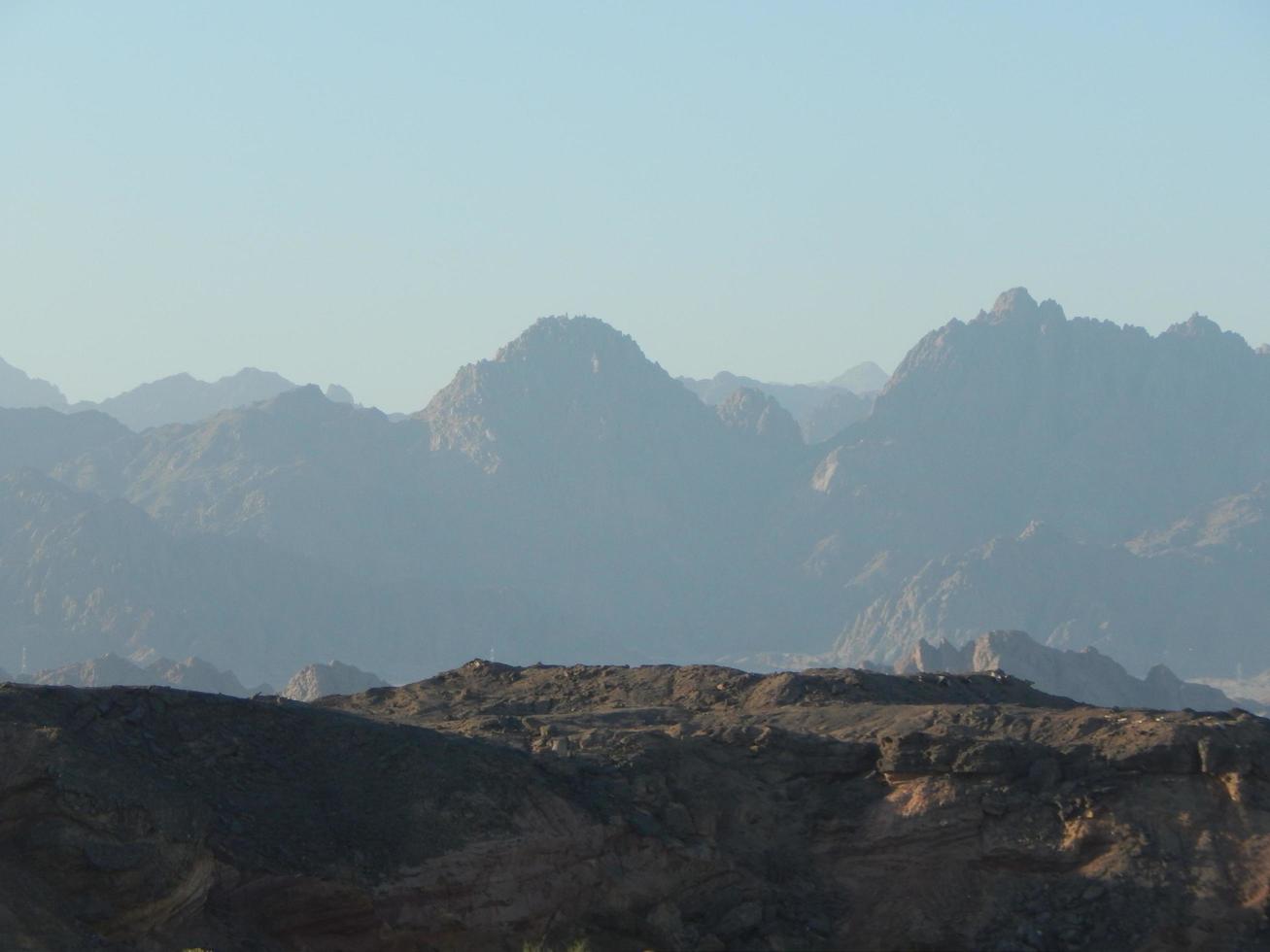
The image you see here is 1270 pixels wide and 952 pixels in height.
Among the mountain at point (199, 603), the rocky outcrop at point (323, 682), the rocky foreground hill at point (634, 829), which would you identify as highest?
the mountain at point (199, 603)

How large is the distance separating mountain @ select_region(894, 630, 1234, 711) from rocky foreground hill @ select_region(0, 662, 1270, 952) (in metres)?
64.2

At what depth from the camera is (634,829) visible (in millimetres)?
21609

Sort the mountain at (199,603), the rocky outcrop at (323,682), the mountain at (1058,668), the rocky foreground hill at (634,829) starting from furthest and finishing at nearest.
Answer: the mountain at (199,603) → the mountain at (1058,668) → the rocky outcrop at (323,682) → the rocky foreground hill at (634,829)

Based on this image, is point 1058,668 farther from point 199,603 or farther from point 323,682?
point 199,603

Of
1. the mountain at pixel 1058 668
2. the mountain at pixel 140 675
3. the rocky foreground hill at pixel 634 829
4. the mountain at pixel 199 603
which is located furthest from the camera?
the mountain at pixel 199 603

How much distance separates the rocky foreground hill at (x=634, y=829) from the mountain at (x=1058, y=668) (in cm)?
6422

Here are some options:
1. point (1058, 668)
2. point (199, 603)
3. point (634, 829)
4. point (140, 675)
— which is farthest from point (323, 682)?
point (199, 603)

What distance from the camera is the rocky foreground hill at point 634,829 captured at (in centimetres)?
1953

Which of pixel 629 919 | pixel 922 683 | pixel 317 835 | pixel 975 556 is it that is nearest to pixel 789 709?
pixel 922 683

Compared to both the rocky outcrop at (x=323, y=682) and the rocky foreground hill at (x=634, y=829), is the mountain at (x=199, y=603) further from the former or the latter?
the rocky foreground hill at (x=634, y=829)

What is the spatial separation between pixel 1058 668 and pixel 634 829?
6880 centimetres

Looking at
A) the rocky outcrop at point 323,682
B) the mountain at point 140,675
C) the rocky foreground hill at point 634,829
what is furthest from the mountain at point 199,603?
the rocky foreground hill at point 634,829

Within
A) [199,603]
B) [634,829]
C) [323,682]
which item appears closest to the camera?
[634,829]

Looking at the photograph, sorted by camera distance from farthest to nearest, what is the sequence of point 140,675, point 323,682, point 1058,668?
1. point 140,675
2. point 1058,668
3. point 323,682
